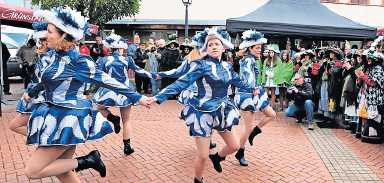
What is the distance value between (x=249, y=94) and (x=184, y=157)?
53.0 inches

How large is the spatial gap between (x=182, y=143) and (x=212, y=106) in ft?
8.74

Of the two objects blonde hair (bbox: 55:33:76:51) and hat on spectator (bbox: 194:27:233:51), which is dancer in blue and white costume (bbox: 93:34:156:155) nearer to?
hat on spectator (bbox: 194:27:233:51)

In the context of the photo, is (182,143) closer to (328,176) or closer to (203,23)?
(328,176)

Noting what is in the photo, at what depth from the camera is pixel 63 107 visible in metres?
3.65

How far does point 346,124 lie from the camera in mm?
9219

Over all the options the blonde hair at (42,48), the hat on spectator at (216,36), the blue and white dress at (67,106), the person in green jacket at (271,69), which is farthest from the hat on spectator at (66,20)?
the person in green jacket at (271,69)

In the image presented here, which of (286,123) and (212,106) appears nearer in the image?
(212,106)

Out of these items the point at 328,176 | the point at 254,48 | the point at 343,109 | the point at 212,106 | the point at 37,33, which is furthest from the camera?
the point at 343,109

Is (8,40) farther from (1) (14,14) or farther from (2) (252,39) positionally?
(2) (252,39)

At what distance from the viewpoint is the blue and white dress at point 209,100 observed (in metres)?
4.50

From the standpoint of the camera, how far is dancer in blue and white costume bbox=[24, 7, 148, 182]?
11.5 feet

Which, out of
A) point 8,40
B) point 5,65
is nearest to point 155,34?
point 8,40

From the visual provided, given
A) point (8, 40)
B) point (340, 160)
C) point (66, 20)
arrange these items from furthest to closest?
point (8, 40)
point (340, 160)
point (66, 20)

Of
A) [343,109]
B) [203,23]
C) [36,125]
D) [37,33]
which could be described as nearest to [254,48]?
[37,33]
